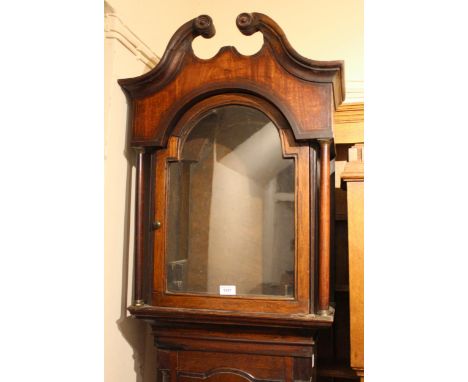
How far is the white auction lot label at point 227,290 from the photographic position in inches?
47.4

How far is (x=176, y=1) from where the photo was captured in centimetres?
180

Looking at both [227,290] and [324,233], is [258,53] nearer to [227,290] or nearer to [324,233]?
[324,233]

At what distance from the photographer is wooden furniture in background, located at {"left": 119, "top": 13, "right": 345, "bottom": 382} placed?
3.80ft

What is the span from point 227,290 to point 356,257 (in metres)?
0.34

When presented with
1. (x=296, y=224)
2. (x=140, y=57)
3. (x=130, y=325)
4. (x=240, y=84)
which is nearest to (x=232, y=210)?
(x=296, y=224)

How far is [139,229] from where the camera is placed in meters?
1.27

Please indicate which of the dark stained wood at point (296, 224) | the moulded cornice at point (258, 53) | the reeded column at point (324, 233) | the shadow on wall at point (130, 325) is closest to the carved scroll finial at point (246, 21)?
the moulded cornice at point (258, 53)

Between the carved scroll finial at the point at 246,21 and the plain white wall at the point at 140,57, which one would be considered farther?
the plain white wall at the point at 140,57

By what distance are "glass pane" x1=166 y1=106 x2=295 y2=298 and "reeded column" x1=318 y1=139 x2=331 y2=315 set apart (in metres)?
0.07

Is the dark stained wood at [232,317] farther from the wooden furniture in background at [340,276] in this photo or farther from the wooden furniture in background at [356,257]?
the wooden furniture in background at [340,276]

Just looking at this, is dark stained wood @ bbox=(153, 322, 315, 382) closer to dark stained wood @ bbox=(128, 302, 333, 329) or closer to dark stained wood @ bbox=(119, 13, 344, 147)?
dark stained wood @ bbox=(128, 302, 333, 329)
